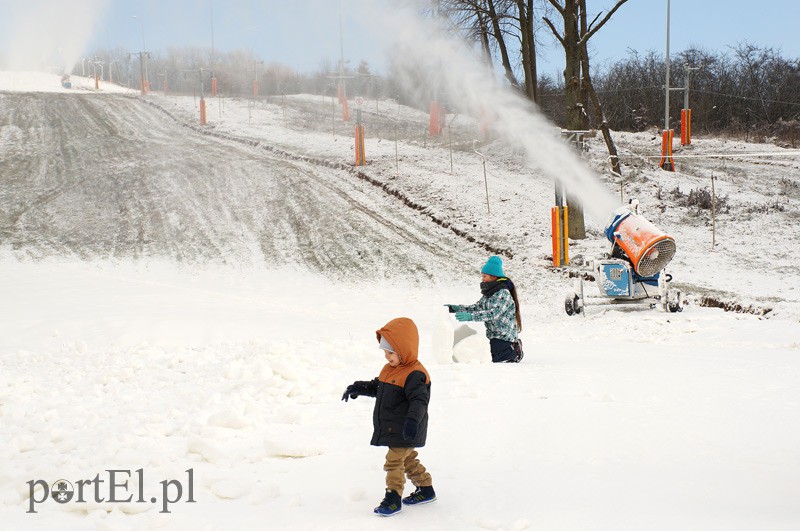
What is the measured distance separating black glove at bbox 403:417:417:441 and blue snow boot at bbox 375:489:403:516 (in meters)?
0.39

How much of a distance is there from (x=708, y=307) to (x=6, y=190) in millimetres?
21125

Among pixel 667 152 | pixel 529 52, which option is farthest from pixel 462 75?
pixel 667 152

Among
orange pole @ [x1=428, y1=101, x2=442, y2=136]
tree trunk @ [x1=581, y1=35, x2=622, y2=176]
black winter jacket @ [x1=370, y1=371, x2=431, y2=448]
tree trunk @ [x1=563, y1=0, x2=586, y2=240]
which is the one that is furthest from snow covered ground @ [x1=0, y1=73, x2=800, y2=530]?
orange pole @ [x1=428, y1=101, x2=442, y2=136]

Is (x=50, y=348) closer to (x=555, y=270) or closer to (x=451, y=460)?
(x=451, y=460)

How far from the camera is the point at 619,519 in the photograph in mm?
4965

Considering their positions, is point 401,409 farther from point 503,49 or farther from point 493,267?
point 503,49

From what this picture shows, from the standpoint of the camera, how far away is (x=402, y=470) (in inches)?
209

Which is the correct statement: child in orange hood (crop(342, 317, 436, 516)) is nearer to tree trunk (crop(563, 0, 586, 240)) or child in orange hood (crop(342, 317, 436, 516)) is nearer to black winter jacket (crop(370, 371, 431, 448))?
black winter jacket (crop(370, 371, 431, 448))

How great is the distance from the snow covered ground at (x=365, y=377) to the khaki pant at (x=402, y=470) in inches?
7.7

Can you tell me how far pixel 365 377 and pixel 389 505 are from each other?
383 centimetres

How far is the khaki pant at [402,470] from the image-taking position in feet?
17.3

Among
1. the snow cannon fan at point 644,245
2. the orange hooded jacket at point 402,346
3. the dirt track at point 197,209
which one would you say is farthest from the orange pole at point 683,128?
the orange hooded jacket at point 402,346

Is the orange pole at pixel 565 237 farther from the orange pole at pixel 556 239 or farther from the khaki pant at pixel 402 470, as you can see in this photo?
the khaki pant at pixel 402 470

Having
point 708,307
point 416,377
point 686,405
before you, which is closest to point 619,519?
point 416,377
